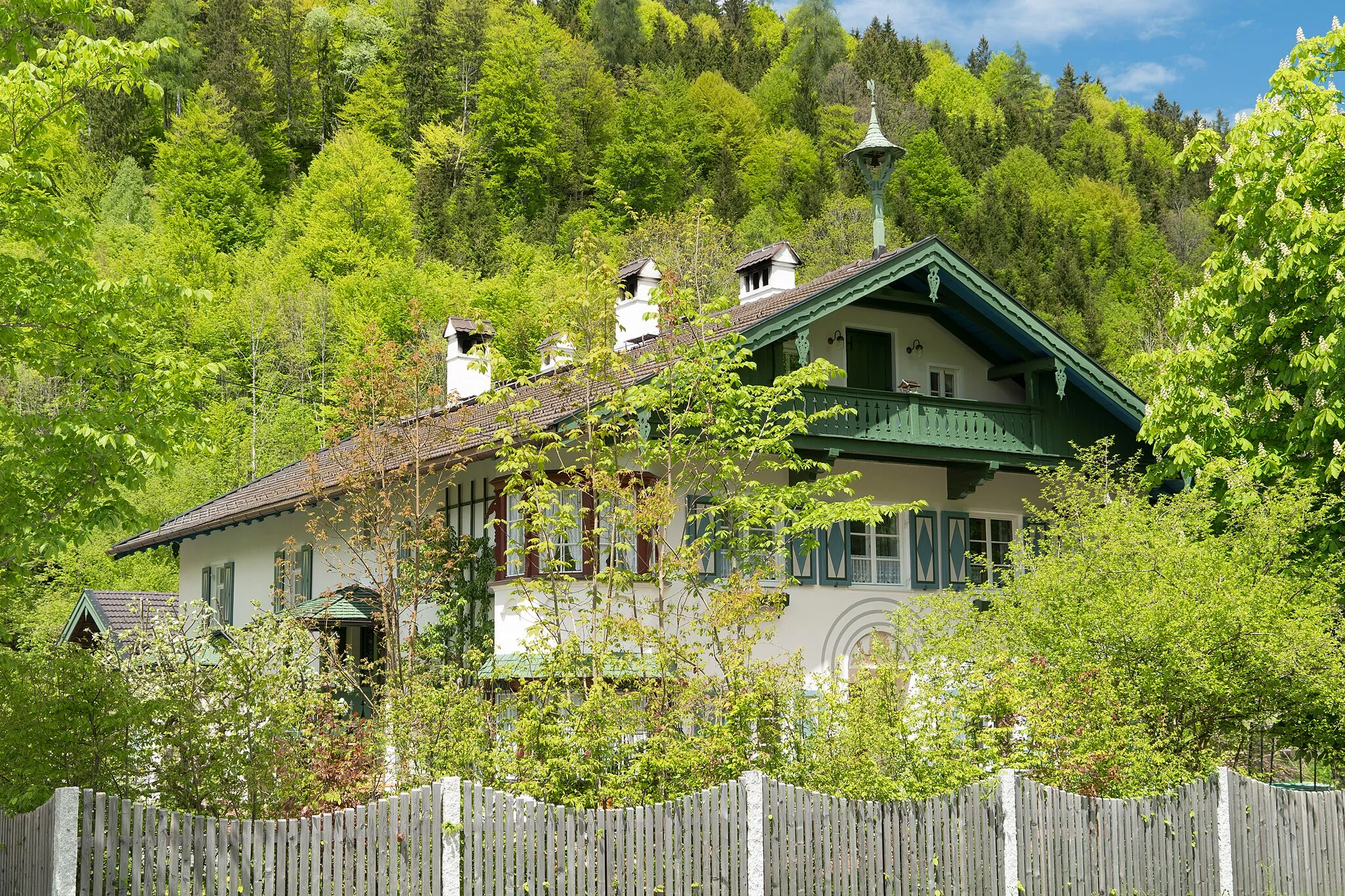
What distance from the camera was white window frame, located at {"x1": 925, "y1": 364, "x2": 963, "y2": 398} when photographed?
86.2 ft

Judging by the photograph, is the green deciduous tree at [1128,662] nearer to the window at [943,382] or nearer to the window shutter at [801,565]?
the window shutter at [801,565]

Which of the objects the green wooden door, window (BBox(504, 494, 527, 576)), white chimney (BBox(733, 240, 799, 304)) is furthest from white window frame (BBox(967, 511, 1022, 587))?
window (BBox(504, 494, 527, 576))

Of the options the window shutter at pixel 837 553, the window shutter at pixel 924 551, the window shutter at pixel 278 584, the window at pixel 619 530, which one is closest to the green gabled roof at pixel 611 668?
the window at pixel 619 530

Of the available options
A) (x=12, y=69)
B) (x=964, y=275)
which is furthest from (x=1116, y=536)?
(x=12, y=69)

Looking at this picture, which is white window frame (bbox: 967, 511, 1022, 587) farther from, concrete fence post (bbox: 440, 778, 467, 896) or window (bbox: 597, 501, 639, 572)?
concrete fence post (bbox: 440, 778, 467, 896)

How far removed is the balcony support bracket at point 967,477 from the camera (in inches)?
995

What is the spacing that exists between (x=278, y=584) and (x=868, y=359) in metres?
11.5

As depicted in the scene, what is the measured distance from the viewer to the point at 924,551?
25.2 metres

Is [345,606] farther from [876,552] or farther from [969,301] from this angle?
[969,301]

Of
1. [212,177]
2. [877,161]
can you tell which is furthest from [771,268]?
[212,177]

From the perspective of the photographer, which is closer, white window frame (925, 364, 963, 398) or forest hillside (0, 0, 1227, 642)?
white window frame (925, 364, 963, 398)

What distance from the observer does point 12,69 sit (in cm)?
1468

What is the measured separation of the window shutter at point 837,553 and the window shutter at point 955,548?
7.10 ft

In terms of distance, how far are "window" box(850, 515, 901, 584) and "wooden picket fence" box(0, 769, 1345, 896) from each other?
9772 millimetres
